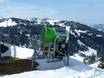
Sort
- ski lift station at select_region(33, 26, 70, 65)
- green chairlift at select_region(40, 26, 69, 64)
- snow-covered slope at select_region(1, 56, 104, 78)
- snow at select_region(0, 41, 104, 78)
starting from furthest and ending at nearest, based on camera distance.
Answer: ski lift station at select_region(33, 26, 70, 65) → green chairlift at select_region(40, 26, 69, 64) → snow at select_region(0, 41, 104, 78) → snow-covered slope at select_region(1, 56, 104, 78)

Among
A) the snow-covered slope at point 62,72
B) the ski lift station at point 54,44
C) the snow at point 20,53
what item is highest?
the ski lift station at point 54,44

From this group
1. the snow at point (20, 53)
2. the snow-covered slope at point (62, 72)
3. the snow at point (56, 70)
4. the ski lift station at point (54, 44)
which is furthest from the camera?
the snow at point (20, 53)

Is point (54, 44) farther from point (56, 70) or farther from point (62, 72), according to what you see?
point (62, 72)

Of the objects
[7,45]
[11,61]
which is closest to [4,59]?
[11,61]

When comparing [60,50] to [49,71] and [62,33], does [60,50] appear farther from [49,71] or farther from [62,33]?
[49,71]

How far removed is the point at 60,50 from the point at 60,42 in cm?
70

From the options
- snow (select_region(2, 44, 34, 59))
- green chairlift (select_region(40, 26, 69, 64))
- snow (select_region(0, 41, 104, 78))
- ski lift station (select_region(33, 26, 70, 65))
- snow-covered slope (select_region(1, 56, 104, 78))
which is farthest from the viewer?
snow (select_region(2, 44, 34, 59))

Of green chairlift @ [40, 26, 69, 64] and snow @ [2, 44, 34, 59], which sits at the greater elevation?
green chairlift @ [40, 26, 69, 64]

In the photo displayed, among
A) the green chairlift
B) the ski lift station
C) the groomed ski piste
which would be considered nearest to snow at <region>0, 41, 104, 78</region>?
the groomed ski piste

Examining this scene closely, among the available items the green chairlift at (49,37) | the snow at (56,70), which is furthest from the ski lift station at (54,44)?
the snow at (56,70)

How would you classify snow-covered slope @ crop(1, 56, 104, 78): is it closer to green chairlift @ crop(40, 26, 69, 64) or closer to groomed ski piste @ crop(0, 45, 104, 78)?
groomed ski piste @ crop(0, 45, 104, 78)

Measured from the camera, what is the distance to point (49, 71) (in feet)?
59.6

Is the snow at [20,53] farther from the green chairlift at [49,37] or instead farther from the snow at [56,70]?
the green chairlift at [49,37]

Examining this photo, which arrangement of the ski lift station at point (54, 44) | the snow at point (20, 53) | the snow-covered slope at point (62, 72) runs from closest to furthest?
the snow-covered slope at point (62, 72)
the ski lift station at point (54, 44)
the snow at point (20, 53)
